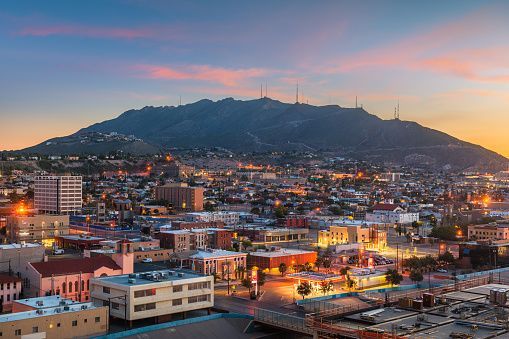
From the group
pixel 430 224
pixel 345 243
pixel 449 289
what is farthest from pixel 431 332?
pixel 430 224

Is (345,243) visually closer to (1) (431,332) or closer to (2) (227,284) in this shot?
(2) (227,284)

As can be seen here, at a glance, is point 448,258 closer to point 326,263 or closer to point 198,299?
point 326,263

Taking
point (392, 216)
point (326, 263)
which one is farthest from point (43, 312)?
point (392, 216)

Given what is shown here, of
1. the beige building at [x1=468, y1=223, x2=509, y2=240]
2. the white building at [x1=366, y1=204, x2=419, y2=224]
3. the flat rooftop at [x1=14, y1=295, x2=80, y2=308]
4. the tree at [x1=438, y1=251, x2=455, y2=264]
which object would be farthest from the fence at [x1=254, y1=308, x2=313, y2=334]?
the white building at [x1=366, y1=204, x2=419, y2=224]

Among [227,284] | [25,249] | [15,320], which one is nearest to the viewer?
[15,320]

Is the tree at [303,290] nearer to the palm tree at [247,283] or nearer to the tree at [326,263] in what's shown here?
the palm tree at [247,283]

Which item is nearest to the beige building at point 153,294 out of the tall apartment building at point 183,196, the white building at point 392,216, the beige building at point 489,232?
the beige building at point 489,232

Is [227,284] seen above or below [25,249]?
below
